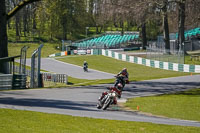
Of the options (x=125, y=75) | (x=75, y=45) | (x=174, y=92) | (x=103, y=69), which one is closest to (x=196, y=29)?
(x=75, y=45)

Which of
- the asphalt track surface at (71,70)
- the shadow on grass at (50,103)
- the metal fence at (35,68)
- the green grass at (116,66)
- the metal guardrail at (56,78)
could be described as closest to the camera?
the shadow on grass at (50,103)

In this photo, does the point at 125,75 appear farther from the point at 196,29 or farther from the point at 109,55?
the point at 196,29

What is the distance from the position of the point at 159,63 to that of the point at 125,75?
2914cm

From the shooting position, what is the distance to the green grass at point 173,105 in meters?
16.8

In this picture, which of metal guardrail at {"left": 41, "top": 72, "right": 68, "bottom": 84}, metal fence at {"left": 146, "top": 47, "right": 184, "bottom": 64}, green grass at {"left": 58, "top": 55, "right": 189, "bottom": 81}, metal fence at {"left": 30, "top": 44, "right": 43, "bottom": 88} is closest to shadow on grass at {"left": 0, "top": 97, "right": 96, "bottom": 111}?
metal fence at {"left": 30, "top": 44, "right": 43, "bottom": 88}

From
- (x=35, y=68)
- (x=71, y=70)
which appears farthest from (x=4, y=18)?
(x=71, y=70)

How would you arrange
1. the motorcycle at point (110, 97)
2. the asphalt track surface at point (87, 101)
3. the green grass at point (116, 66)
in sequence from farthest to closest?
1. the green grass at point (116, 66)
2. the motorcycle at point (110, 97)
3. the asphalt track surface at point (87, 101)

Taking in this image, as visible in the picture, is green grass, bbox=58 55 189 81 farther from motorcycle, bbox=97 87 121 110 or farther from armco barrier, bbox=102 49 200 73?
motorcycle, bbox=97 87 121 110

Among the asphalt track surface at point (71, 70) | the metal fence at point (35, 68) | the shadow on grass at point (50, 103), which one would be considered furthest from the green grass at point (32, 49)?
the shadow on grass at point (50, 103)

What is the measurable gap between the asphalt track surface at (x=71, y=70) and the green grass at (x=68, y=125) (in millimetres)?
25522

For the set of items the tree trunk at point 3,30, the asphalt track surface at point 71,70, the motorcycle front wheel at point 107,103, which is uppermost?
the tree trunk at point 3,30

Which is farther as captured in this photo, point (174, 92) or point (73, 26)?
point (73, 26)

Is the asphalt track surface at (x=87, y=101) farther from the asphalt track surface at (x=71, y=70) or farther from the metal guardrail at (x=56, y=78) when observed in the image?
the asphalt track surface at (x=71, y=70)

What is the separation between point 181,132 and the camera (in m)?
11.6
